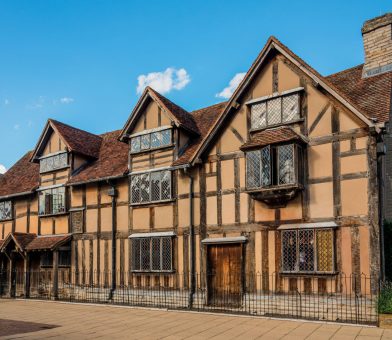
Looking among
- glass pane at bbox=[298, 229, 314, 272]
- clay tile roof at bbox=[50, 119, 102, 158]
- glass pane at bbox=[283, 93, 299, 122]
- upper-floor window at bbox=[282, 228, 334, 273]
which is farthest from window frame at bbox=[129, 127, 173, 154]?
glass pane at bbox=[298, 229, 314, 272]

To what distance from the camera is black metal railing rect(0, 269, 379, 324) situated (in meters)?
13.3

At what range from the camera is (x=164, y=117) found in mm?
19141

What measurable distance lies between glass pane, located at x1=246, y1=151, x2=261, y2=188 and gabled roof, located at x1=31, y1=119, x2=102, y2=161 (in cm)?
1007

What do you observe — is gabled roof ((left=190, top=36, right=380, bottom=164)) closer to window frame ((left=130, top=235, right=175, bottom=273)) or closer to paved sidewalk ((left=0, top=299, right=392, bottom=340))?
window frame ((left=130, top=235, right=175, bottom=273))

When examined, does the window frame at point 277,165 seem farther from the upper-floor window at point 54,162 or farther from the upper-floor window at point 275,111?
the upper-floor window at point 54,162

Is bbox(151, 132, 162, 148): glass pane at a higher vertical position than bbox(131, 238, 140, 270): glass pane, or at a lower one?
higher

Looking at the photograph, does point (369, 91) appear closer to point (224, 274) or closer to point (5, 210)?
point (224, 274)

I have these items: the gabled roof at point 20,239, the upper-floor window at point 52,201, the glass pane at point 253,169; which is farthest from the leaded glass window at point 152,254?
the gabled roof at point 20,239

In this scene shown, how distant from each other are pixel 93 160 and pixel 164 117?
5.74 m

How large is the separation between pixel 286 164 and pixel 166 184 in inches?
228

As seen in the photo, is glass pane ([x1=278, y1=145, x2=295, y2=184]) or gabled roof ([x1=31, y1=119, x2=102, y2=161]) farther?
gabled roof ([x1=31, y1=119, x2=102, y2=161])

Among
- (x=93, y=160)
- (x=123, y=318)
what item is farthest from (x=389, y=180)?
(x=93, y=160)

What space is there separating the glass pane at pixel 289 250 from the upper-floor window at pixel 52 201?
1184cm

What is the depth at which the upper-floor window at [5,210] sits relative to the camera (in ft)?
81.8
